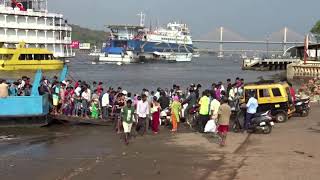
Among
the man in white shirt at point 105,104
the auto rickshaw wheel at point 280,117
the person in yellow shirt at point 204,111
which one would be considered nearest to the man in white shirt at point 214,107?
the person in yellow shirt at point 204,111

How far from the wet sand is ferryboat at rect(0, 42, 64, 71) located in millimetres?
56588

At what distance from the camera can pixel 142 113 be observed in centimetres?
1727

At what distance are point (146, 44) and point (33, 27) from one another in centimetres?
4371

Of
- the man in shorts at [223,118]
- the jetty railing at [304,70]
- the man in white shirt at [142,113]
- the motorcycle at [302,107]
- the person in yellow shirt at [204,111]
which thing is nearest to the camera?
the man in shorts at [223,118]

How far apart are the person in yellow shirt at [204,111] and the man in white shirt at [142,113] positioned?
67.0 inches

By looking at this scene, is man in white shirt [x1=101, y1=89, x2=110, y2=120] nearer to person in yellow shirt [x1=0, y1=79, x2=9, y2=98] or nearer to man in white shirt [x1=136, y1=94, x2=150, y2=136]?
man in white shirt [x1=136, y1=94, x2=150, y2=136]

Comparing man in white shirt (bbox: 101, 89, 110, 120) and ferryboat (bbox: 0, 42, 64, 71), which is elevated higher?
ferryboat (bbox: 0, 42, 64, 71)

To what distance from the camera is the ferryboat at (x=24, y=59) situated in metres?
73.8

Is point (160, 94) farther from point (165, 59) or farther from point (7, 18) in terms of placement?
point (165, 59)

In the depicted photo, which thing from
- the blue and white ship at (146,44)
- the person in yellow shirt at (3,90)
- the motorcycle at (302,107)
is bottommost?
the motorcycle at (302,107)

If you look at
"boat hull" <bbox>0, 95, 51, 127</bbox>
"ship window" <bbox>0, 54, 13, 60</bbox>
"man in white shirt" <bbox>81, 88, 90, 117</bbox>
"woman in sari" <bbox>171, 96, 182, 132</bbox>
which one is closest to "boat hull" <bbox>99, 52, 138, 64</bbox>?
"ship window" <bbox>0, 54, 13, 60</bbox>

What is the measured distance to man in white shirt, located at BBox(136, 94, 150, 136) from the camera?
17.1 metres

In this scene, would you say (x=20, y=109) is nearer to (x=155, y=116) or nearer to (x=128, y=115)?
(x=155, y=116)

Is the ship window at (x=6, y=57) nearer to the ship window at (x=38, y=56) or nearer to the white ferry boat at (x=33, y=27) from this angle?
the ship window at (x=38, y=56)
